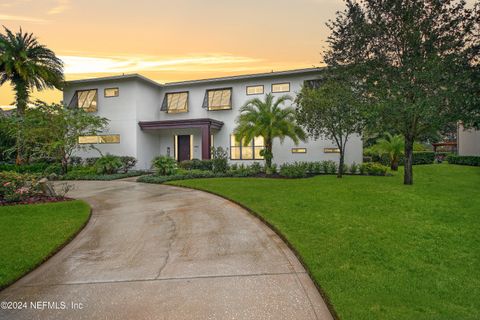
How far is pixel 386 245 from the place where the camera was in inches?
220

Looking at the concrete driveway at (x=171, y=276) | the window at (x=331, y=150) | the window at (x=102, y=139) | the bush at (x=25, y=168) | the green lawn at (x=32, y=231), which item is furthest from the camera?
the window at (x=102, y=139)

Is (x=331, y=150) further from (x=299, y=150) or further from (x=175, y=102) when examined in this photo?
(x=175, y=102)

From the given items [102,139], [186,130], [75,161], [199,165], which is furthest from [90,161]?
[199,165]

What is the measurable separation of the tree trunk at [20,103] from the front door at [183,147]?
1084 centimetres

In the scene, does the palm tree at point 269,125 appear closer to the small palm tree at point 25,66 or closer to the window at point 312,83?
the window at point 312,83

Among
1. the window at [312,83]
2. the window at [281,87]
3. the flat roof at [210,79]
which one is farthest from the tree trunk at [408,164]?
the window at [281,87]

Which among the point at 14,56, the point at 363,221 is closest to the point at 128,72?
the point at 14,56

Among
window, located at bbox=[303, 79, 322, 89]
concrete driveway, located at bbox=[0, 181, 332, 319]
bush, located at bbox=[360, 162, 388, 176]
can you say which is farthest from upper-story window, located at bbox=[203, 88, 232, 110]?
concrete driveway, located at bbox=[0, 181, 332, 319]

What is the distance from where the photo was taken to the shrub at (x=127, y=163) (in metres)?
20.7

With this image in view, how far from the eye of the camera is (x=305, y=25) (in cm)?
1595

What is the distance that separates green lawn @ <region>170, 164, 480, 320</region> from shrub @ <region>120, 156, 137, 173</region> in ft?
41.4

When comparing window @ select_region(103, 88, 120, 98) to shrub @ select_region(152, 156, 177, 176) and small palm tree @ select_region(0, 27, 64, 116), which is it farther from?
shrub @ select_region(152, 156, 177, 176)

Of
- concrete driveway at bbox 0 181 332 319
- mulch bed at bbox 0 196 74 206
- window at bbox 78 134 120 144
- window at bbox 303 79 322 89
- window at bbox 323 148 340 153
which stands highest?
window at bbox 303 79 322 89

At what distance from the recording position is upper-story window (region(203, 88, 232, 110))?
72.0ft
